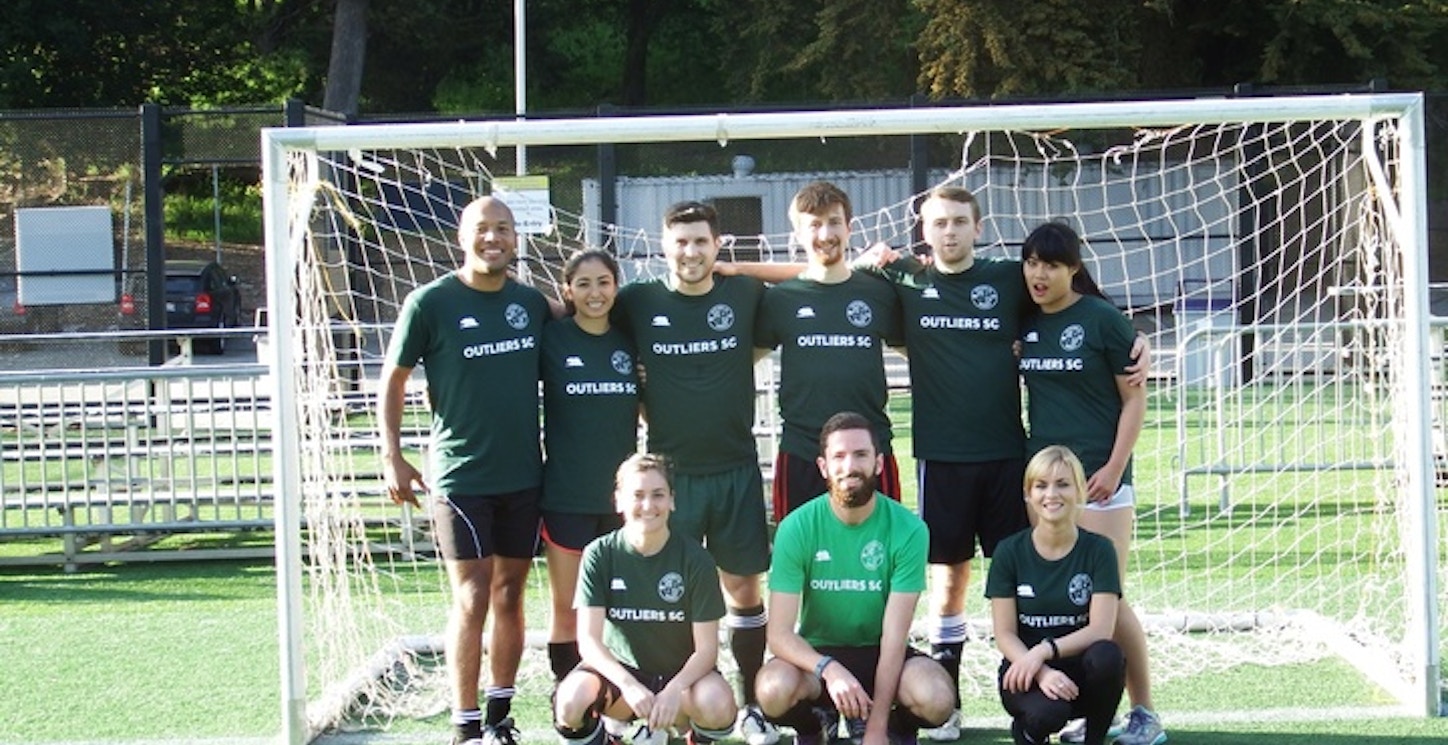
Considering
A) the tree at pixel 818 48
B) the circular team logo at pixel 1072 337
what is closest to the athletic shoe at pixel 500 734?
the circular team logo at pixel 1072 337

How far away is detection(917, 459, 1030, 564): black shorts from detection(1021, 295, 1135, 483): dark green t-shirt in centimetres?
16

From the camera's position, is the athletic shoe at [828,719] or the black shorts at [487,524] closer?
the athletic shoe at [828,719]

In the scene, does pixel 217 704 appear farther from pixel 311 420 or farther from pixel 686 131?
pixel 686 131

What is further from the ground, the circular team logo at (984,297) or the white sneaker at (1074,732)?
the circular team logo at (984,297)

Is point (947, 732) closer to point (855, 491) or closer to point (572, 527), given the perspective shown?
point (855, 491)

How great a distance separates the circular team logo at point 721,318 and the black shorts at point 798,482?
452 millimetres

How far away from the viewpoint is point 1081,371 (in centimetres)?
577

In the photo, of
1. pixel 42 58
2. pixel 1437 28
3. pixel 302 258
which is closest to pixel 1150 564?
pixel 302 258

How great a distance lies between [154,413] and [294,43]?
2598cm

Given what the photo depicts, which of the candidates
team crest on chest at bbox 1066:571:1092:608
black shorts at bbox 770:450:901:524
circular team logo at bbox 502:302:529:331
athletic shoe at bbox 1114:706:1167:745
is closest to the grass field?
athletic shoe at bbox 1114:706:1167:745

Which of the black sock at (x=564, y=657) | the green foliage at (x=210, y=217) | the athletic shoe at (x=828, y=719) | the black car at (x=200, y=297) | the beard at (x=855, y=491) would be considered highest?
the green foliage at (x=210, y=217)

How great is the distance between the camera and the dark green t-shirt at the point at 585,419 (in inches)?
229

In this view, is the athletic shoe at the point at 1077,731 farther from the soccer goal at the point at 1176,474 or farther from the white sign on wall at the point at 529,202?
the white sign on wall at the point at 529,202

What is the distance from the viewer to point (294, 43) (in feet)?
113
